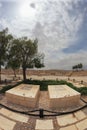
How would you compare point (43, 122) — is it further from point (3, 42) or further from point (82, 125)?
point (3, 42)

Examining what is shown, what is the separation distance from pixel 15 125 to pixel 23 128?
19.8 inches

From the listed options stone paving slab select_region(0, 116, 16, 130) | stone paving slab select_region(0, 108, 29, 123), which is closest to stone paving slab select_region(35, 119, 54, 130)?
stone paving slab select_region(0, 108, 29, 123)

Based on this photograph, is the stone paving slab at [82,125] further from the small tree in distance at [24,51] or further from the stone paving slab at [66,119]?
the small tree in distance at [24,51]

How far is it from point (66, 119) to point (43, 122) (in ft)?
4.19

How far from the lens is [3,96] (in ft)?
45.7

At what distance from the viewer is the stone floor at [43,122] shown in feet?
28.5

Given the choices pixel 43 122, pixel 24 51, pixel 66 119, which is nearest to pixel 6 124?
pixel 43 122

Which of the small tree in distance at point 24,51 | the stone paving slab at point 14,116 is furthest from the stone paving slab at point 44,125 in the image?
the small tree in distance at point 24,51

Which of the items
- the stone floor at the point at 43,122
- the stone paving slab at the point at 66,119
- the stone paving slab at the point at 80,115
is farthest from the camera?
the stone paving slab at the point at 80,115

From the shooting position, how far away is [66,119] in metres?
9.51

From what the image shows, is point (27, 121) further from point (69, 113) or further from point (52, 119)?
point (69, 113)

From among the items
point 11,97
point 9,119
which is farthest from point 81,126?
point 11,97

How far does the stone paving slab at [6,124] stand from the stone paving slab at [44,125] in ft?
4.06

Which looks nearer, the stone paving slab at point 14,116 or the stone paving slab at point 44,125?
the stone paving slab at point 44,125
